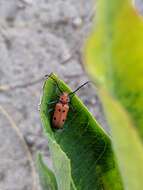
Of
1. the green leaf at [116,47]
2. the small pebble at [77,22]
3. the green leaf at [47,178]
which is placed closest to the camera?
the green leaf at [116,47]

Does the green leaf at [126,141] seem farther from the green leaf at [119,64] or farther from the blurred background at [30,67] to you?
the blurred background at [30,67]

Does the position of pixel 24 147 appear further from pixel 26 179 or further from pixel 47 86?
pixel 47 86

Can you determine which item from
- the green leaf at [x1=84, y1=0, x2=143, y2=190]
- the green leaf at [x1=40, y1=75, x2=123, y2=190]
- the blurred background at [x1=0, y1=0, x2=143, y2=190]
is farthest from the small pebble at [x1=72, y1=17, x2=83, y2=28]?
the green leaf at [x1=84, y1=0, x2=143, y2=190]

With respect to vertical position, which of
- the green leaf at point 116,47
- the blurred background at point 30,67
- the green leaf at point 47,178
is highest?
the blurred background at point 30,67

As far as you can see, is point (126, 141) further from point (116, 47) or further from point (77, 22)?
point (77, 22)

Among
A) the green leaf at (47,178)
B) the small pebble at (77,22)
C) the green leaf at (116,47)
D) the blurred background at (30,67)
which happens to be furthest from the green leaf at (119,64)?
the small pebble at (77,22)

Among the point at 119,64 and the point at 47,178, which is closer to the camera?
the point at 119,64

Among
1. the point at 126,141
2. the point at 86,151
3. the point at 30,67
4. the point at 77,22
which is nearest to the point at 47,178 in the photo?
the point at 86,151
